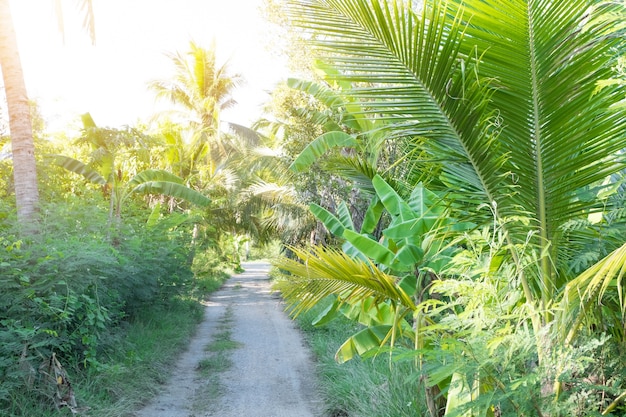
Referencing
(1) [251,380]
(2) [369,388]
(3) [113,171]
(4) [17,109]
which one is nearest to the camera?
(2) [369,388]

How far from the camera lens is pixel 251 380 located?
8.80 metres

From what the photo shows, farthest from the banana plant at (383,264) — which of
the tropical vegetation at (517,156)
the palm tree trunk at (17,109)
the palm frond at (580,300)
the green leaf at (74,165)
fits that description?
the green leaf at (74,165)

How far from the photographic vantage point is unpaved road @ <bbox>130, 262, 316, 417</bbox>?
7.20 metres

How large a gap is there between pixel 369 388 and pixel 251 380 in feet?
10.1

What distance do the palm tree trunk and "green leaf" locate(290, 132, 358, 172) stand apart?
472 cm

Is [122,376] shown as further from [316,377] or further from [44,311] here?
[316,377]

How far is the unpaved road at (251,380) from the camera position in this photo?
23.6ft

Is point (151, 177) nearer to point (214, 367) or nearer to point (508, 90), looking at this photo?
point (214, 367)

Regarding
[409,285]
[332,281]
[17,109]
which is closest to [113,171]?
[17,109]

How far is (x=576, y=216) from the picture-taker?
3258 millimetres

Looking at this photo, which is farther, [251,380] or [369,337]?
[251,380]

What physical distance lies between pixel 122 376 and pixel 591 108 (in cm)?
649

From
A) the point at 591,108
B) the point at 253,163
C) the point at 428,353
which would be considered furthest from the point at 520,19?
the point at 253,163

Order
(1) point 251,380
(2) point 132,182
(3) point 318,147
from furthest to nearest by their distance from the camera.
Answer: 1. (2) point 132,182
2. (3) point 318,147
3. (1) point 251,380
